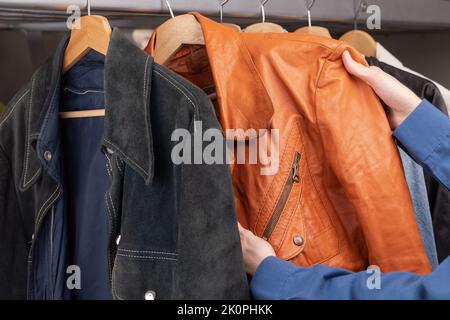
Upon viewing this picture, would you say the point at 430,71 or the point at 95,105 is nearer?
the point at 95,105

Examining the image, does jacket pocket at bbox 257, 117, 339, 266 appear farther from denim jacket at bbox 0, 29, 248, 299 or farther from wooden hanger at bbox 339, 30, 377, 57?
wooden hanger at bbox 339, 30, 377, 57

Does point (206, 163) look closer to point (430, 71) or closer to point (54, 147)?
point (54, 147)

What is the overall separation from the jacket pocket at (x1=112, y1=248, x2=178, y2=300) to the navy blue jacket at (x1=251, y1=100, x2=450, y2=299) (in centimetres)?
14

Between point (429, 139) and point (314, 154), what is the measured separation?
0.62 ft

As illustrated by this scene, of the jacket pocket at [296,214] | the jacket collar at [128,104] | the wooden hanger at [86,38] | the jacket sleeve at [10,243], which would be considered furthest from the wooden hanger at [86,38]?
the jacket pocket at [296,214]

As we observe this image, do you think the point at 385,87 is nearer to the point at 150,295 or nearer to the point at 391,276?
the point at 391,276

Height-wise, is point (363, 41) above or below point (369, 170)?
above

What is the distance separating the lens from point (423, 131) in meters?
0.89

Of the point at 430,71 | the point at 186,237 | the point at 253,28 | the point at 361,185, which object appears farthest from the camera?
the point at 430,71

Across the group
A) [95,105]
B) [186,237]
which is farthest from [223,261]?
[95,105]

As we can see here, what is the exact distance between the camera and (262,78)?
95cm

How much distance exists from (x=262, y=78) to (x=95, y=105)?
1.11ft

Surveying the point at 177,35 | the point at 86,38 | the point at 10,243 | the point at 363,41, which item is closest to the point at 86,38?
the point at 86,38

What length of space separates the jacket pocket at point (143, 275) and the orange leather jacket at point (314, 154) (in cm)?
18
